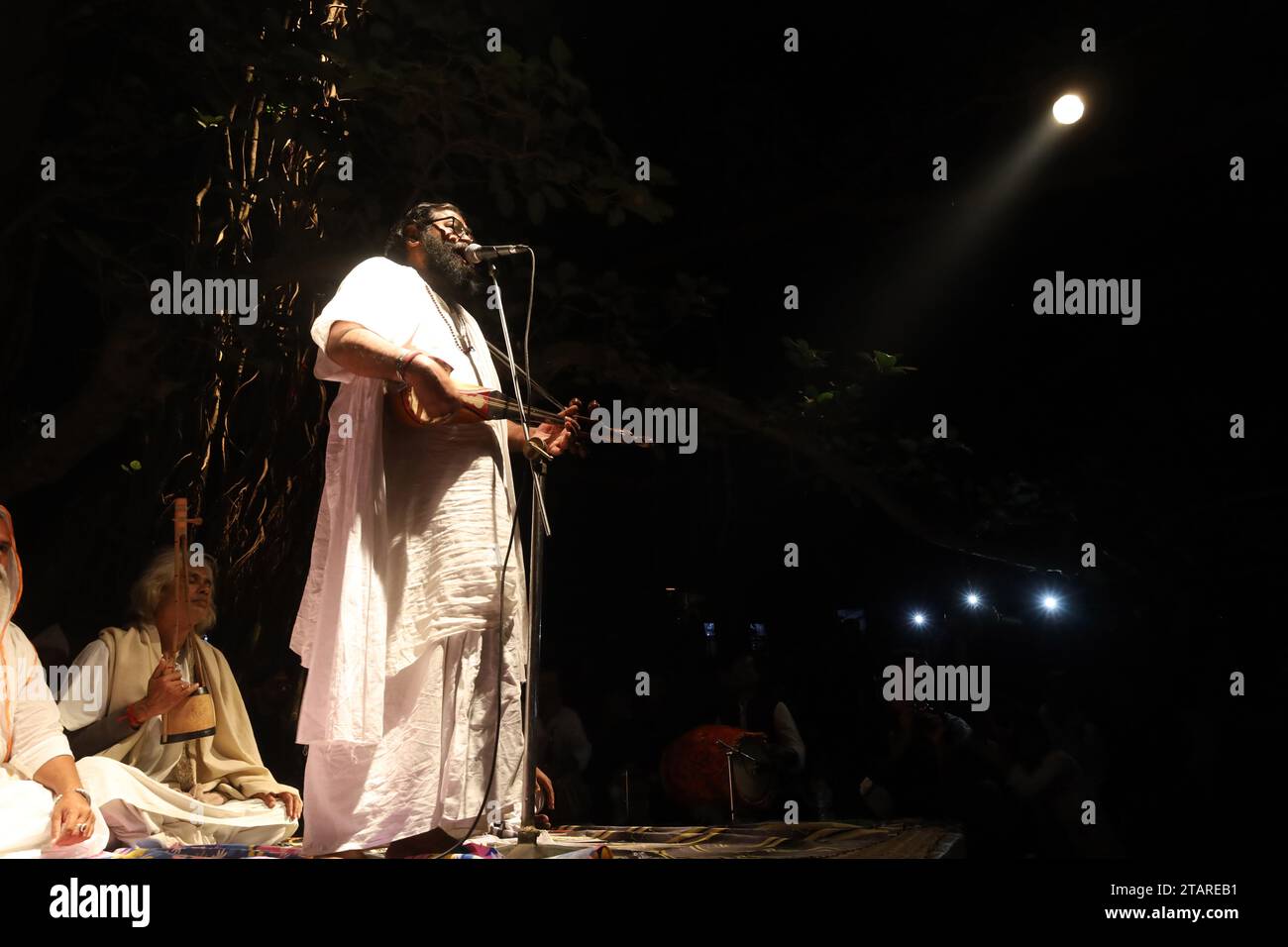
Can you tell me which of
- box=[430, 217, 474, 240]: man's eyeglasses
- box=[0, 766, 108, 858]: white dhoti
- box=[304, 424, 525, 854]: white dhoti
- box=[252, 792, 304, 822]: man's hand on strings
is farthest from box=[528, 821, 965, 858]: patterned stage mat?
box=[430, 217, 474, 240]: man's eyeglasses

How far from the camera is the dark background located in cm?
391

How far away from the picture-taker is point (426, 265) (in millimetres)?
2920

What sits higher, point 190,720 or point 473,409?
point 473,409

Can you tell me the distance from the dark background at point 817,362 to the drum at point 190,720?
55cm

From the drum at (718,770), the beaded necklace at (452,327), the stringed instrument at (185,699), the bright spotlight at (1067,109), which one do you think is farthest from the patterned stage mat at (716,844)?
the bright spotlight at (1067,109)

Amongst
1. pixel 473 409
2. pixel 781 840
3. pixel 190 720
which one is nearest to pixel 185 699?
pixel 190 720

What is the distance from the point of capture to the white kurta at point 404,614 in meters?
2.49

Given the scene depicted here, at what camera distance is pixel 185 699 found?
3285mm

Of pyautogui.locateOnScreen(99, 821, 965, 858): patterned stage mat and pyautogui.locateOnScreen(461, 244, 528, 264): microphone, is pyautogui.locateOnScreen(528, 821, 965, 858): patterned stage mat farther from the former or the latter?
pyautogui.locateOnScreen(461, 244, 528, 264): microphone

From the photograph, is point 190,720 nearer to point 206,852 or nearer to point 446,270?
point 206,852

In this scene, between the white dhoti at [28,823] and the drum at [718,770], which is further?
the drum at [718,770]

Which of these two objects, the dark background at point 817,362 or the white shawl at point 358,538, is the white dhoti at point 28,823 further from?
the dark background at point 817,362

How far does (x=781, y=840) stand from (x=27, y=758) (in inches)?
74.6
